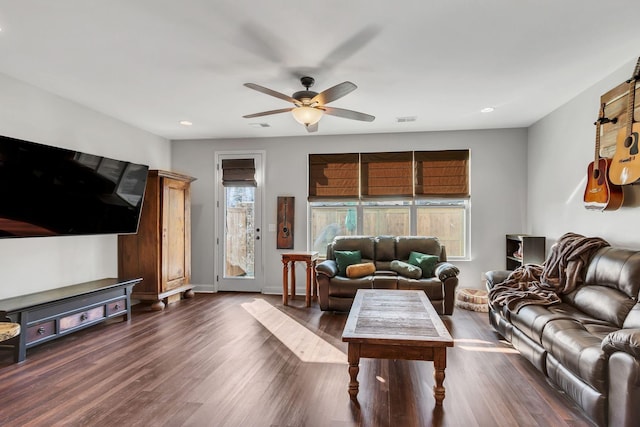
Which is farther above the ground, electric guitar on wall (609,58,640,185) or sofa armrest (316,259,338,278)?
electric guitar on wall (609,58,640,185)

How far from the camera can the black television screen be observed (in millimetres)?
3139

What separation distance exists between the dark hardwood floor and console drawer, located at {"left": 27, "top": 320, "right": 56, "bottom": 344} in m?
0.16

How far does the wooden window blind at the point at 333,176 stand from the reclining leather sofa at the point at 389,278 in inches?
42.8

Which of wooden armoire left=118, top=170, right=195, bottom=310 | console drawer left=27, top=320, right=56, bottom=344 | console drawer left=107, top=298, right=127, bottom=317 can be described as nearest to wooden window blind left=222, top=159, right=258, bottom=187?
wooden armoire left=118, top=170, right=195, bottom=310

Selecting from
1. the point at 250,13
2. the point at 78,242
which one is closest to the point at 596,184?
the point at 250,13

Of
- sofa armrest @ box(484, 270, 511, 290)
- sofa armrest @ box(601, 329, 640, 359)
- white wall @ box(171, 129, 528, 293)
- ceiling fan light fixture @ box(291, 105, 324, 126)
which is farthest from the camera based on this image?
white wall @ box(171, 129, 528, 293)

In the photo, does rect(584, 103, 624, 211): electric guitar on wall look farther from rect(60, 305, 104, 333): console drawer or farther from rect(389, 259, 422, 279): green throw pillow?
rect(60, 305, 104, 333): console drawer

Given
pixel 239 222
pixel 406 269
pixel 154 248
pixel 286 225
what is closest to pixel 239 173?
pixel 239 222

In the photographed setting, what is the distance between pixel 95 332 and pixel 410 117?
4.69m

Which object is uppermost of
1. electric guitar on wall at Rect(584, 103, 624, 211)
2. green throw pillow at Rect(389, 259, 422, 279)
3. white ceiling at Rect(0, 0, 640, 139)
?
white ceiling at Rect(0, 0, 640, 139)

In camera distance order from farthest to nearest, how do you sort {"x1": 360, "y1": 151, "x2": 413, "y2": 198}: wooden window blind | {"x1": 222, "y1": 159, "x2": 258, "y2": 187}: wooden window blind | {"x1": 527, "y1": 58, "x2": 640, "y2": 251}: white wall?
{"x1": 222, "y1": 159, "x2": 258, "y2": 187}: wooden window blind < {"x1": 360, "y1": 151, "x2": 413, "y2": 198}: wooden window blind < {"x1": 527, "y1": 58, "x2": 640, "y2": 251}: white wall

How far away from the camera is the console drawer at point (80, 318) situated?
3502 mm

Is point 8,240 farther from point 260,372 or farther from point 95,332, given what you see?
point 260,372

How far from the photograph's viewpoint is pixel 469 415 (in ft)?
7.25
